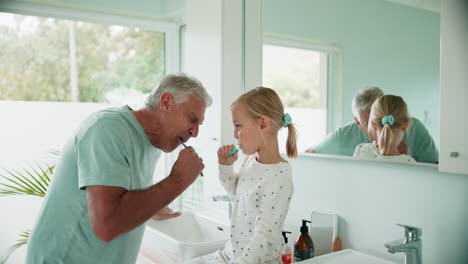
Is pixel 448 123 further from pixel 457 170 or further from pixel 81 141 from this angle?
pixel 81 141

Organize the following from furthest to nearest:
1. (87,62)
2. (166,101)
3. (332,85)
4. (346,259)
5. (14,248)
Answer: (87,62) → (14,248) → (332,85) → (346,259) → (166,101)

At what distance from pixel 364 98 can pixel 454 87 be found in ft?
1.20

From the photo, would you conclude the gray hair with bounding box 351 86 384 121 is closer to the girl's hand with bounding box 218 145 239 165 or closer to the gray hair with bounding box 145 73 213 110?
the girl's hand with bounding box 218 145 239 165

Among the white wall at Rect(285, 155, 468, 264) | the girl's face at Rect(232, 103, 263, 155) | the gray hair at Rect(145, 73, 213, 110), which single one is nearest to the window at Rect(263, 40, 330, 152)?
the white wall at Rect(285, 155, 468, 264)

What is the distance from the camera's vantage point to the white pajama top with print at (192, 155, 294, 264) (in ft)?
4.06

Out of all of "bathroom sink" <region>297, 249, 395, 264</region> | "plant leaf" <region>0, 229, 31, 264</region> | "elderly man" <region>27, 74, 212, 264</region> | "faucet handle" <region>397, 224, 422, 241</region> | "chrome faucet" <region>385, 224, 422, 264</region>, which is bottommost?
"plant leaf" <region>0, 229, 31, 264</region>

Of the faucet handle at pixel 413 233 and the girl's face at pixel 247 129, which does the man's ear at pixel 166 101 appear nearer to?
the girl's face at pixel 247 129

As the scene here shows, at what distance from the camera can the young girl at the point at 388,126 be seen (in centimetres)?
132

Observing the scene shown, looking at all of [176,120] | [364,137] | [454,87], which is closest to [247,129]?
[176,120]

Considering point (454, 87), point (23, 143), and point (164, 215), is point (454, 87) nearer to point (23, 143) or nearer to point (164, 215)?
point (164, 215)

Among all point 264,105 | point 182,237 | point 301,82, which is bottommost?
point 182,237

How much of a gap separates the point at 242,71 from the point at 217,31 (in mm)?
243

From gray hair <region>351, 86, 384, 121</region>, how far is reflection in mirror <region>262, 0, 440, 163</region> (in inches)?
0.8

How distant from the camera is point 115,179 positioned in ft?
3.25
